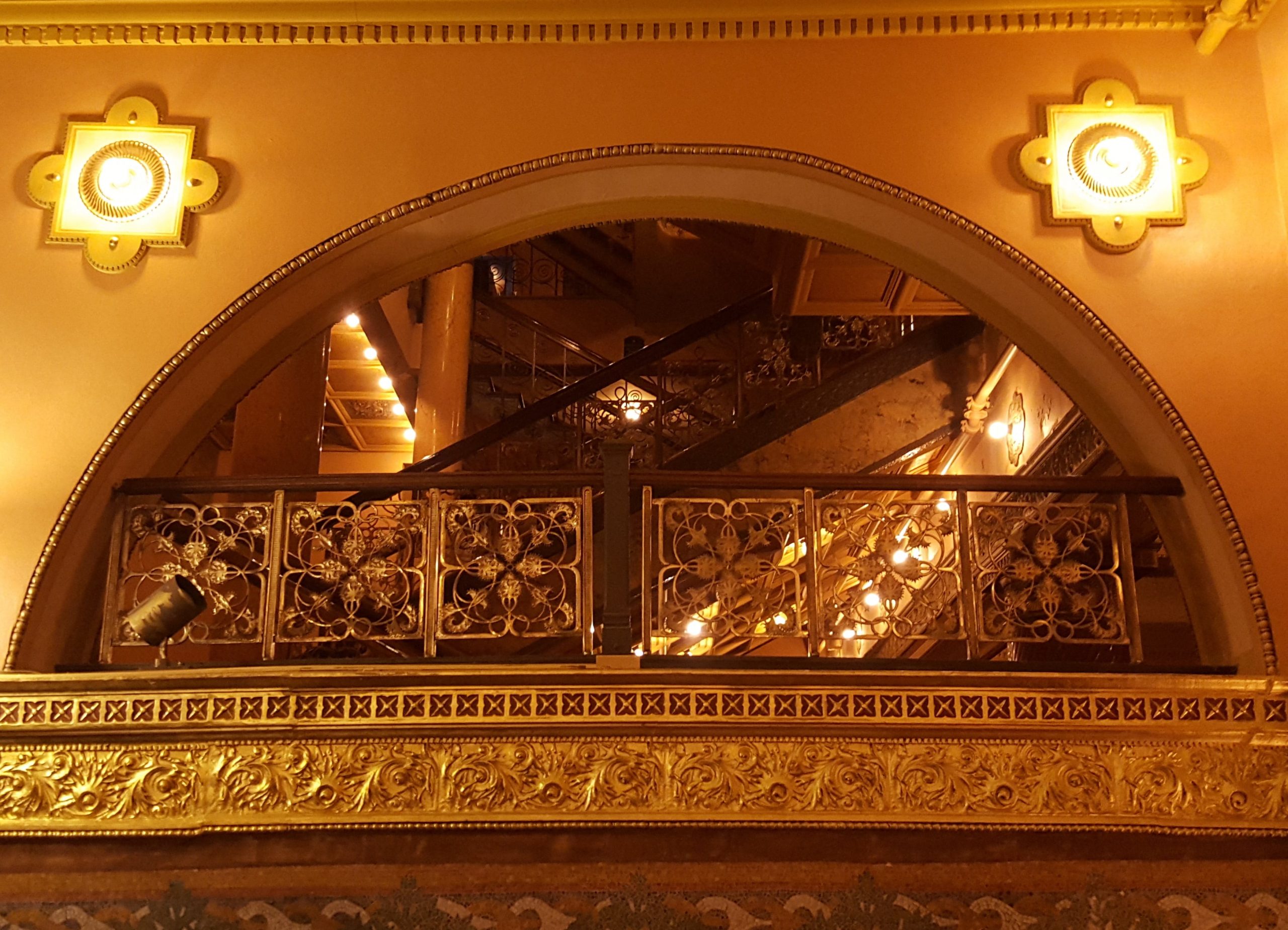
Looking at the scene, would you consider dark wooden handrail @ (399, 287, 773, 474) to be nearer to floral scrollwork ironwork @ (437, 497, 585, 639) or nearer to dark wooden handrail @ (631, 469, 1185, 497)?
floral scrollwork ironwork @ (437, 497, 585, 639)

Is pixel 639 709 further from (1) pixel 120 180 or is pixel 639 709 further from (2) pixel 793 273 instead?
(2) pixel 793 273

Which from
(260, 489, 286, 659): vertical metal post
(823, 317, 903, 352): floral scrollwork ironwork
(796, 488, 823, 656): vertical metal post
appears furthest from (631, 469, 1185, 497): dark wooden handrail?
(823, 317, 903, 352): floral scrollwork ironwork

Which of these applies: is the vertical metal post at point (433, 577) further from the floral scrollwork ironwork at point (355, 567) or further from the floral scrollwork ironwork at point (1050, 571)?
the floral scrollwork ironwork at point (1050, 571)

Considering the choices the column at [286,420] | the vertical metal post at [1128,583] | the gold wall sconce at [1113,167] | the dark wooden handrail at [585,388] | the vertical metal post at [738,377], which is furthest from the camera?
the vertical metal post at [738,377]

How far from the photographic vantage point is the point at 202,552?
5.11m

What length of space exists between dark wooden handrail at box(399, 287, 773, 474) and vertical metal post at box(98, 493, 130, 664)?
2.82m

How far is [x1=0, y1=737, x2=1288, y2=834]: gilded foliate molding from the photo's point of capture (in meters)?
4.73

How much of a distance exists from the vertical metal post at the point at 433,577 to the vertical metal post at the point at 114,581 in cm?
117

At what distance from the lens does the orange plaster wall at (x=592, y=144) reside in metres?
5.24

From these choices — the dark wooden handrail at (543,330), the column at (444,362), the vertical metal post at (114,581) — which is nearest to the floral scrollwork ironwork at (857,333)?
the dark wooden handrail at (543,330)

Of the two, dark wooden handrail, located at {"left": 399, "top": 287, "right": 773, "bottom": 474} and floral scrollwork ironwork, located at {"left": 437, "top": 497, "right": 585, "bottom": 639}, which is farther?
dark wooden handrail, located at {"left": 399, "top": 287, "right": 773, "bottom": 474}

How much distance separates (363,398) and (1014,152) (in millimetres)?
7547

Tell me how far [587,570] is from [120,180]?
2562mm

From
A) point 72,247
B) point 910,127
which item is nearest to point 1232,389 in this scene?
point 910,127
